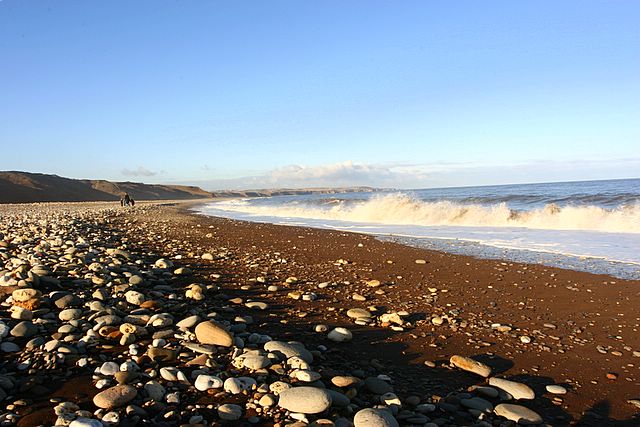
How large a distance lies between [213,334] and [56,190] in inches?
3374

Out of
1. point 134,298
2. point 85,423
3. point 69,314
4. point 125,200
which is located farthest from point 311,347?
point 125,200

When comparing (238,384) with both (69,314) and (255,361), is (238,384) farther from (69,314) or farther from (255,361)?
(69,314)

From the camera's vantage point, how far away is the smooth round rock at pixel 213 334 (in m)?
3.09

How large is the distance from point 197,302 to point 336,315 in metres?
1.71

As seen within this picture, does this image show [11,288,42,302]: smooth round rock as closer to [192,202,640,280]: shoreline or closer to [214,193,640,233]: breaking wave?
[192,202,640,280]: shoreline

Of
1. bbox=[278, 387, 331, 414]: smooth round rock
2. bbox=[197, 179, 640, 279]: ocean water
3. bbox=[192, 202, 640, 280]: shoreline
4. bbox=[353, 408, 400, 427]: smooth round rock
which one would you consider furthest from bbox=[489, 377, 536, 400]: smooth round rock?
bbox=[197, 179, 640, 279]: ocean water

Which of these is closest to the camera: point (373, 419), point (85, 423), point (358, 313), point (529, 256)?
point (85, 423)

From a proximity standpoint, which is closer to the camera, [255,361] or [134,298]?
[255,361]

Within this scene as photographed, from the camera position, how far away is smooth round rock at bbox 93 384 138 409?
2.17 meters

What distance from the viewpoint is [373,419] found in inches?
83.6

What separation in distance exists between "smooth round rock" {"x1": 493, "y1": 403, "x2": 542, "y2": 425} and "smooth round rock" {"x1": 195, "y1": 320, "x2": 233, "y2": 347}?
6.53 ft

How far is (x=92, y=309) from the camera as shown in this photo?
12.3ft

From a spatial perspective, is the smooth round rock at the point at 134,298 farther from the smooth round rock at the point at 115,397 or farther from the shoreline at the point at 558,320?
the shoreline at the point at 558,320

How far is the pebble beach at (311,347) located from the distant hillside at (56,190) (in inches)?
2677
